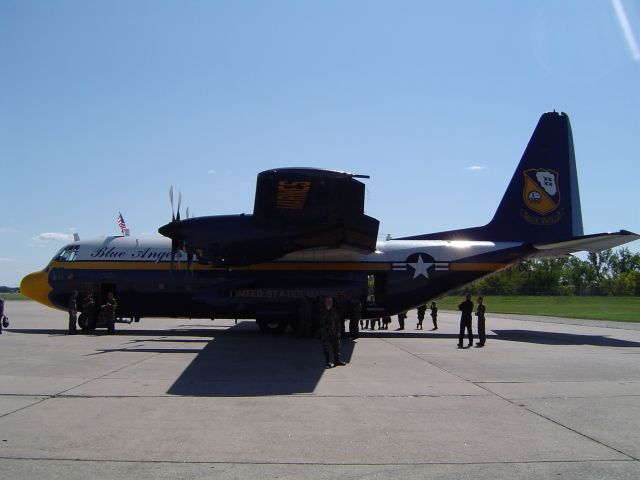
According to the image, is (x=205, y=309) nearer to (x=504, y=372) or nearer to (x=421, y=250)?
(x=421, y=250)

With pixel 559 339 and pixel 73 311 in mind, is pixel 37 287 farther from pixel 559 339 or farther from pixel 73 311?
pixel 559 339

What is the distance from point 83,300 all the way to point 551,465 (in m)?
17.1

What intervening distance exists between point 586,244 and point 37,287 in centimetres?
1937

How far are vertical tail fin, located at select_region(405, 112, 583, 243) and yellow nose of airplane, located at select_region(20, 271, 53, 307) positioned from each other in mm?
13988

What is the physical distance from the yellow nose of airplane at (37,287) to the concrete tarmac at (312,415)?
20.4 ft

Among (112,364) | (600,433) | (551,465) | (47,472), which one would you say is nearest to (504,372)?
(600,433)

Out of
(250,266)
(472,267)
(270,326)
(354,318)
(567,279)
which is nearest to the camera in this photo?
(354,318)

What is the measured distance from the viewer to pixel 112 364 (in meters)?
11.8

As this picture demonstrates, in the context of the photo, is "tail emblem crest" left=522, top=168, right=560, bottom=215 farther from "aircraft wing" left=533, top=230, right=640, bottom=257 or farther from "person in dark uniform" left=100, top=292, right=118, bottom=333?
"person in dark uniform" left=100, top=292, right=118, bottom=333

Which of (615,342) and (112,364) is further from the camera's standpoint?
(615,342)

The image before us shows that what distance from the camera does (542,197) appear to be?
21.2 m

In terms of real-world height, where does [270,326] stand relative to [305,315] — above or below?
below

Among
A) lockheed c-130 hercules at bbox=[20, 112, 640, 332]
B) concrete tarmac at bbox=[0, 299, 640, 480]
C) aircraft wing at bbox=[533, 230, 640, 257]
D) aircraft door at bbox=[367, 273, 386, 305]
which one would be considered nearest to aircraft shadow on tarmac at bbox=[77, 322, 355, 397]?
concrete tarmac at bbox=[0, 299, 640, 480]

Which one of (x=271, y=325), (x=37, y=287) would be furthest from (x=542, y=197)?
(x=37, y=287)
